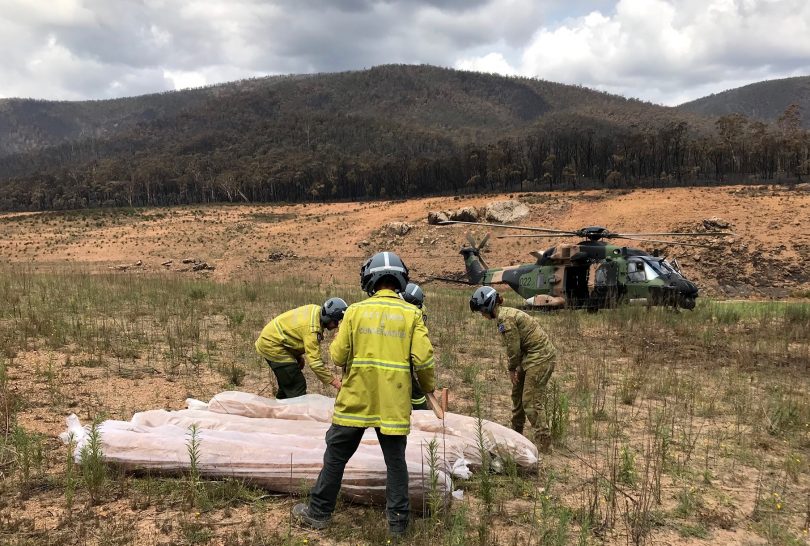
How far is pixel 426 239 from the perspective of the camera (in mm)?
33281

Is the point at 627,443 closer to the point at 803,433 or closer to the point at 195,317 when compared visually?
the point at 803,433

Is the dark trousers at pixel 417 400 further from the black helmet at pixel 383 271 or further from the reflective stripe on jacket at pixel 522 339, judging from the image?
the black helmet at pixel 383 271

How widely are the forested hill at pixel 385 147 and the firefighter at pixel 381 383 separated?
4095 cm

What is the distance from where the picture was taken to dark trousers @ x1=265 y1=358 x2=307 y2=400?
568 cm

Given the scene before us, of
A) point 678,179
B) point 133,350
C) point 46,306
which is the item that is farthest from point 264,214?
point 133,350

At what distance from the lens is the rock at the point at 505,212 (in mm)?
33969

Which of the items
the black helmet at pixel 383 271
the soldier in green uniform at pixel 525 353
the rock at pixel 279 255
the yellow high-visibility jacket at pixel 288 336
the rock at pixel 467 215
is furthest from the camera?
the rock at pixel 467 215

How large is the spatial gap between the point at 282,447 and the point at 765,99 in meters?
230

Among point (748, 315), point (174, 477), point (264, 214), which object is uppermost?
point (264, 214)

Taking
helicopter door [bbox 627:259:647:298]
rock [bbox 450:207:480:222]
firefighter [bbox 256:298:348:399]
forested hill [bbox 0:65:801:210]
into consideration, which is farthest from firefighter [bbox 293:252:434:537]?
forested hill [bbox 0:65:801:210]

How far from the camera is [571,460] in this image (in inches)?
200

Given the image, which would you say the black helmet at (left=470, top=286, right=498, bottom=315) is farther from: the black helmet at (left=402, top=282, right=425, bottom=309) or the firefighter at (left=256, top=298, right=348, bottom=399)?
the firefighter at (left=256, top=298, right=348, bottom=399)

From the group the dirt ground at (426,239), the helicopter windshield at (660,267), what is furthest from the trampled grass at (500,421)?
the dirt ground at (426,239)

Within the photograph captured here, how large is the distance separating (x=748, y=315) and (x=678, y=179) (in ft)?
97.7
